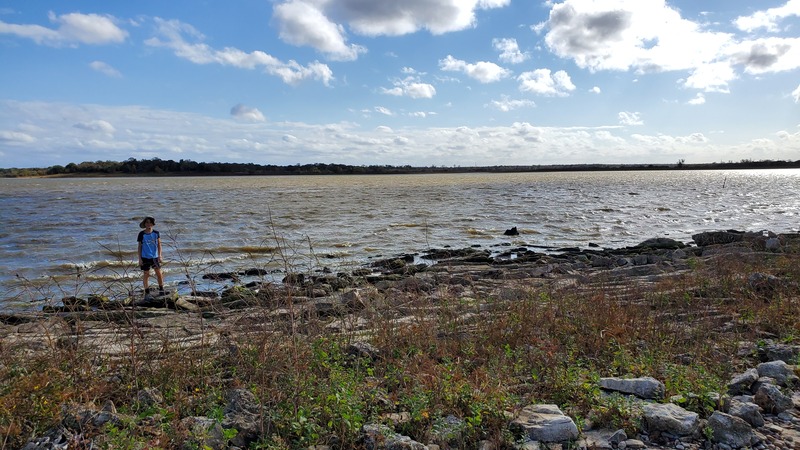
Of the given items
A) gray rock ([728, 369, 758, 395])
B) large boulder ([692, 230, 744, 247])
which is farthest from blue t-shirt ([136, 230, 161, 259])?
large boulder ([692, 230, 744, 247])

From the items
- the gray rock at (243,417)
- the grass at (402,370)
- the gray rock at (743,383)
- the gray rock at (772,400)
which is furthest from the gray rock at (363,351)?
the gray rock at (772,400)

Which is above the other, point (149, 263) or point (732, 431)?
point (732, 431)

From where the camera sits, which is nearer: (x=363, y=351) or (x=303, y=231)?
(x=363, y=351)

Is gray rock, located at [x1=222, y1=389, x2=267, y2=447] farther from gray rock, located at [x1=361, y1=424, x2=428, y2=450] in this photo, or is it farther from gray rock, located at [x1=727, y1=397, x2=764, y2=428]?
gray rock, located at [x1=727, y1=397, x2=764, y2=428]

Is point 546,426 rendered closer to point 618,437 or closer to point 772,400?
point 618,437

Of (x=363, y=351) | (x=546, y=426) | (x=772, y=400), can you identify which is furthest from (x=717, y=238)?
(x=546, y=426)

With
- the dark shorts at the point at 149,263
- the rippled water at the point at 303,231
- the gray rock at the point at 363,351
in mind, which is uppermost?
the gray rock at the point at 363,351

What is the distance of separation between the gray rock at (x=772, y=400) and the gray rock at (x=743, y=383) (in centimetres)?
26

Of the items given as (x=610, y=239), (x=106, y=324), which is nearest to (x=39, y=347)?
(x=106, y=324)

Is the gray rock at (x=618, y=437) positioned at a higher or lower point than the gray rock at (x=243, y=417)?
lower

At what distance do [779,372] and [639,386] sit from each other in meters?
1.59

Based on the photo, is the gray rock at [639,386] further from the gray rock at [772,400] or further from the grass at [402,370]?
the gray rock at [772,400]

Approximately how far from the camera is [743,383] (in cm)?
502

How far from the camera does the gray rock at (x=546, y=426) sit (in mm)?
4117
